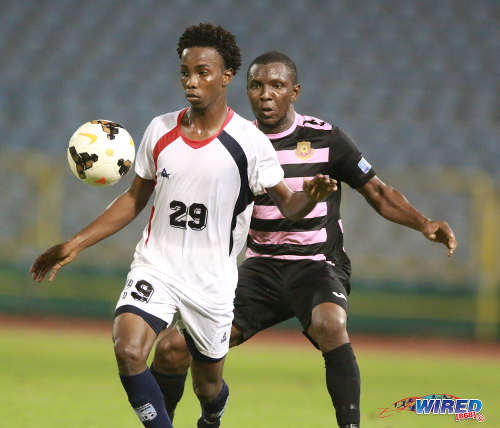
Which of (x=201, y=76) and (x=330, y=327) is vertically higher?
(x=201, y=76)

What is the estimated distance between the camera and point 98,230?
4312 millimetres

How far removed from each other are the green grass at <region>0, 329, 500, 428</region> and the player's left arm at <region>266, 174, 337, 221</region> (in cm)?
183

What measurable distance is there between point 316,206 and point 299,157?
31 cm

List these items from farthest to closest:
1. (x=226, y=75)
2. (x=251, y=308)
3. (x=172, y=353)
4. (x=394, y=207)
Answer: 1. (x=394, y=207)
2. (x=251, y=308)
3. (x=172, y=353)
4. (x=226, y=75)

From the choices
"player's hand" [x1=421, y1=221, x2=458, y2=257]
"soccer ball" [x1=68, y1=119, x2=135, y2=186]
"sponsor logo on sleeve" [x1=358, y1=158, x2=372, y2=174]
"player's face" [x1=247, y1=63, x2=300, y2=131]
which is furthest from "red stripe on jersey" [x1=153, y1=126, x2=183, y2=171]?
"player's hand" [x1=421, y1=221, x2=458, y2=257]

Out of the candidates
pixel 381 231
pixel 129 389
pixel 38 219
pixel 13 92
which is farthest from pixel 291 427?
pixel 13 92

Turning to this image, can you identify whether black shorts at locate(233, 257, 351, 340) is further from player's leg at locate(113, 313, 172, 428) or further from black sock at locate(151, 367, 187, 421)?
player's leg at locate(113, 313, 172, 428)

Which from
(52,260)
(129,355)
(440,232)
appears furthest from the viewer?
(440,232)

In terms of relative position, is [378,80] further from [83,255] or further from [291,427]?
[291,427]

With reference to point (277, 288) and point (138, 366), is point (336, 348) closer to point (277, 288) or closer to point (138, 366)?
point (277, 288)

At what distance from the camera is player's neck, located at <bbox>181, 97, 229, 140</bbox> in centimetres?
429

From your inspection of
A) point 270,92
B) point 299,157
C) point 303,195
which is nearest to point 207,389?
point 303,195

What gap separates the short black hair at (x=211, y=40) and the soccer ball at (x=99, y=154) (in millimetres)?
585

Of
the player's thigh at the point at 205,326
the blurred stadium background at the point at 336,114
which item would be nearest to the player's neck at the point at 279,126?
the player's thigh at the point at 205,326
